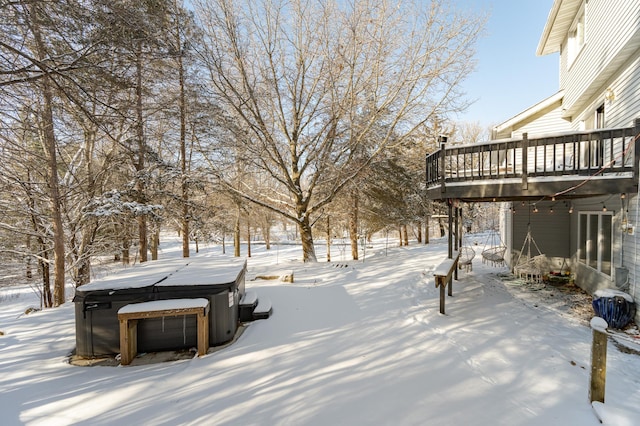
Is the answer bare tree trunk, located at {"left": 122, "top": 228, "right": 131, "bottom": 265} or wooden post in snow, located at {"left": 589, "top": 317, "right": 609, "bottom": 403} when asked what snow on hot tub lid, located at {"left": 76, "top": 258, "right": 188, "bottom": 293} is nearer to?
wooden post in snow, located at {"left": 589, "top": 317, "right": 609, "bottom": 403}

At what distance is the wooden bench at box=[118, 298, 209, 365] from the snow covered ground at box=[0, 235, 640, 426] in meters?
0.21

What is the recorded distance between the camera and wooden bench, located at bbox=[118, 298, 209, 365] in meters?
3.57

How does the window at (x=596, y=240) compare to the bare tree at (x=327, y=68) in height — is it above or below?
below

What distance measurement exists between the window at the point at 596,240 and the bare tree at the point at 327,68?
208 inches

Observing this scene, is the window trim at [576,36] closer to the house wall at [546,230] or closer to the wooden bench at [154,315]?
the house wall at [546,230]

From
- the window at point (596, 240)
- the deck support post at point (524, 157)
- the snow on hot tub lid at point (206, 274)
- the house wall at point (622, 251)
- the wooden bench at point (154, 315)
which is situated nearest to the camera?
the wooden bench at point (154, 315)

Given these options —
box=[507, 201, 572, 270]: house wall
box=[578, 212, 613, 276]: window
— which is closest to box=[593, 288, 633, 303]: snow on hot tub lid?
box=[578, 212, 613, 276]: window

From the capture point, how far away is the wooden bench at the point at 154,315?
11.7 feet

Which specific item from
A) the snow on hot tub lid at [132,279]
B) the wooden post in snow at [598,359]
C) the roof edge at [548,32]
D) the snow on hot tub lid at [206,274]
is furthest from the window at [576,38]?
the snow on hot tub lid at [132,279]

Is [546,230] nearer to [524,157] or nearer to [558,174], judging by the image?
[558,174]

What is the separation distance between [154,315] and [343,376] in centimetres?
236

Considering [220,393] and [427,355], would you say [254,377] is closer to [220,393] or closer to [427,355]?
[220,393]

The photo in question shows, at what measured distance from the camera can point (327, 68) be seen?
1020 centimetres

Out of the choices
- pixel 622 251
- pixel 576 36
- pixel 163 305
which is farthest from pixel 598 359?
pixel 576 36
